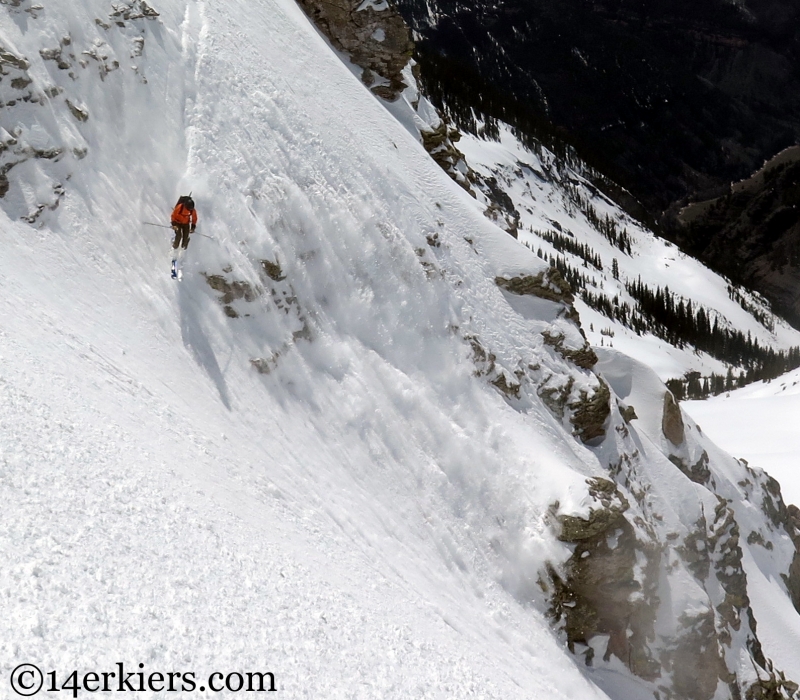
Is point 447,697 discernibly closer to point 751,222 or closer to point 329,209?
point 329,209

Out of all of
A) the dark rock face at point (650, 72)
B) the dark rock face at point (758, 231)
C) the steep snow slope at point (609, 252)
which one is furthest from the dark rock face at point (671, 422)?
the dark rock face at point (650, 72)

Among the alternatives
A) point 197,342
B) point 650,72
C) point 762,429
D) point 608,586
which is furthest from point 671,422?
point 650,72

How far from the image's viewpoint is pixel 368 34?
2802 centimetres

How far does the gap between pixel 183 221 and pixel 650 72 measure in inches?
7856

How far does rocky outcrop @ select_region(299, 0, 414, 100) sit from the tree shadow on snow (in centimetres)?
1649

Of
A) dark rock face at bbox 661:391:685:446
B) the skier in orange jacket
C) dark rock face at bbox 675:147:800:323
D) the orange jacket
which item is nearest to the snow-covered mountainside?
dark rock face at bbox 661:391:685:446

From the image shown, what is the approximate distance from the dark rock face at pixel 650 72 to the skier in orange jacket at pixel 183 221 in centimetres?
16947

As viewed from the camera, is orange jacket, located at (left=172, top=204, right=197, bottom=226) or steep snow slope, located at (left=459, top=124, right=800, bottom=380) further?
steep snow slope, located at (left=459, top=124, right=800, bottom=380)

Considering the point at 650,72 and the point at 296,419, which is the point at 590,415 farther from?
the point at 650,72

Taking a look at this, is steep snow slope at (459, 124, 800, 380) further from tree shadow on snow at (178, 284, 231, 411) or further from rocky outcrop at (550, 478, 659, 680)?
tree shadow on snow at (178, 284, 231, 411)

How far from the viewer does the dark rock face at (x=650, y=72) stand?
17175cm

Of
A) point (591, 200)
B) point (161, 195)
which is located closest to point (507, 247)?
point (161, 195)

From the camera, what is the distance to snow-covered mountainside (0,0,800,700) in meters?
8.33

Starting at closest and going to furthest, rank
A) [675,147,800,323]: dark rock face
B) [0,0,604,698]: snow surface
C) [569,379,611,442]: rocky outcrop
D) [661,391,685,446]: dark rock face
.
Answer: [0,0,604,698]: snow surface < [569,379,611,442]: rocky outcrop < [661,391,685,446]: dark rock face < [675,147,800,323]: dark rock face
